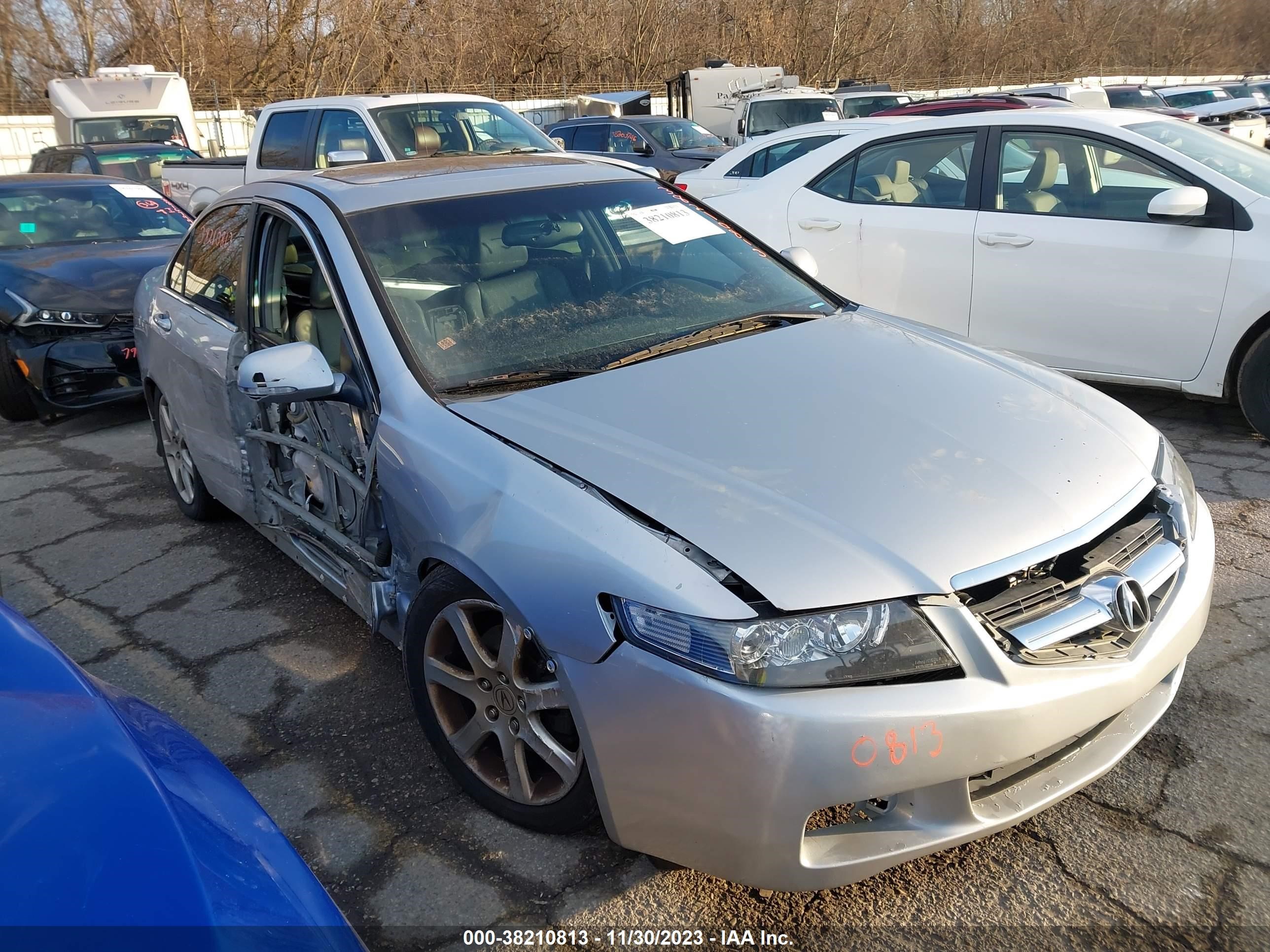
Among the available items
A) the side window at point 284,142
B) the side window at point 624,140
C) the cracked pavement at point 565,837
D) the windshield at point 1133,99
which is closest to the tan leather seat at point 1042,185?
the cracked pavement at point 565,837

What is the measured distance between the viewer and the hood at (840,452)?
203cm

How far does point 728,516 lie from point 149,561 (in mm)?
3213

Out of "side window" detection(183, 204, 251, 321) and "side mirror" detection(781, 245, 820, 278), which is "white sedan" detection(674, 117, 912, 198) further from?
"side window" detection(183, 204, 251, 321)

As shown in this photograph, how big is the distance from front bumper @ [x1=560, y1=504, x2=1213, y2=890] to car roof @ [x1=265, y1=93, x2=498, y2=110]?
7.90 metres

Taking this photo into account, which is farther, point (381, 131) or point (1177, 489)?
point (381, 131)

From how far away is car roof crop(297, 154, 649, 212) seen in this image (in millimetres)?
3258

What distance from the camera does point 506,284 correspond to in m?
3.11

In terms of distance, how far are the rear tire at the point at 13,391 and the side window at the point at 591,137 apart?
31.4ft

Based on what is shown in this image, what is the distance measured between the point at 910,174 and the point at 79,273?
5368 millimetres

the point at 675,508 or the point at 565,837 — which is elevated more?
the point at 675,508

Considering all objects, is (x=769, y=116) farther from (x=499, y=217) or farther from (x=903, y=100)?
(x=499, y=217)

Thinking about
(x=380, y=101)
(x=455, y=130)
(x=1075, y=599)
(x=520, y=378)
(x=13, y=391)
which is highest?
(x=380, y=101)

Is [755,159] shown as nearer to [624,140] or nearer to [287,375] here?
[287,375]

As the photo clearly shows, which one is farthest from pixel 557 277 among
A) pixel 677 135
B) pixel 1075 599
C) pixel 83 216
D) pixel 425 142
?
pixel 677 135
